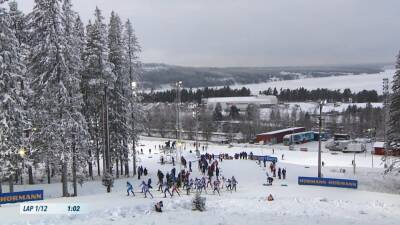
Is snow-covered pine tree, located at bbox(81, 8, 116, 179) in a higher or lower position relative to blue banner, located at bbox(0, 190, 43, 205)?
higher

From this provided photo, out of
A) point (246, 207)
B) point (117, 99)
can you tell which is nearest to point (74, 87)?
point (117, 99)

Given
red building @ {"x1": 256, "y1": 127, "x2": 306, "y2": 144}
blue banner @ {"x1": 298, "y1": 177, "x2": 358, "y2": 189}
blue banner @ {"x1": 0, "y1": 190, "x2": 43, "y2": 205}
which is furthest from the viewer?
red building @ {"x1": 256, "y1": 127, "x2": 306, "y2": 144}

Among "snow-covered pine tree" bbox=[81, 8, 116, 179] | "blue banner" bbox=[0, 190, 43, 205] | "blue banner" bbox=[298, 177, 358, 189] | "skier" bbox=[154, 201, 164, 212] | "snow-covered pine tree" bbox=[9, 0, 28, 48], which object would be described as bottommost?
"blue banner" bbox=[298, 177, 358, 189]

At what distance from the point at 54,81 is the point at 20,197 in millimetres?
8163

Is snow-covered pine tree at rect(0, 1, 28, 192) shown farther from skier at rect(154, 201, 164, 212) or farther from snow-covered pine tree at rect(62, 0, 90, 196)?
skier at rect(154, 201, 164, 212)

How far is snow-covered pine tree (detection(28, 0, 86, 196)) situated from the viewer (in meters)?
29.6

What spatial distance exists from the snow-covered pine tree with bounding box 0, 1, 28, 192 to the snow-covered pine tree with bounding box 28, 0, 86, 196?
1.30 meters

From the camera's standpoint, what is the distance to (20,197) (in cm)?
2627

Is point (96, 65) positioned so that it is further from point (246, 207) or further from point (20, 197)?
point (246, 207)

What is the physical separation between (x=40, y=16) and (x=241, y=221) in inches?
727

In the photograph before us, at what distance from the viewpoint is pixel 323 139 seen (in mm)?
99812

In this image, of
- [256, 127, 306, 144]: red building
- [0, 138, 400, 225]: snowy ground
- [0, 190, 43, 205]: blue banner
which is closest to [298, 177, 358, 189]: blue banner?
[0, 138, 400, 225]: snowy ground

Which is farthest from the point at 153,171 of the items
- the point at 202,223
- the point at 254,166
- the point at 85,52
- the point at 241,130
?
the point at 241,130

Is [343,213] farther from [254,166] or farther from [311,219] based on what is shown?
[254,166]
